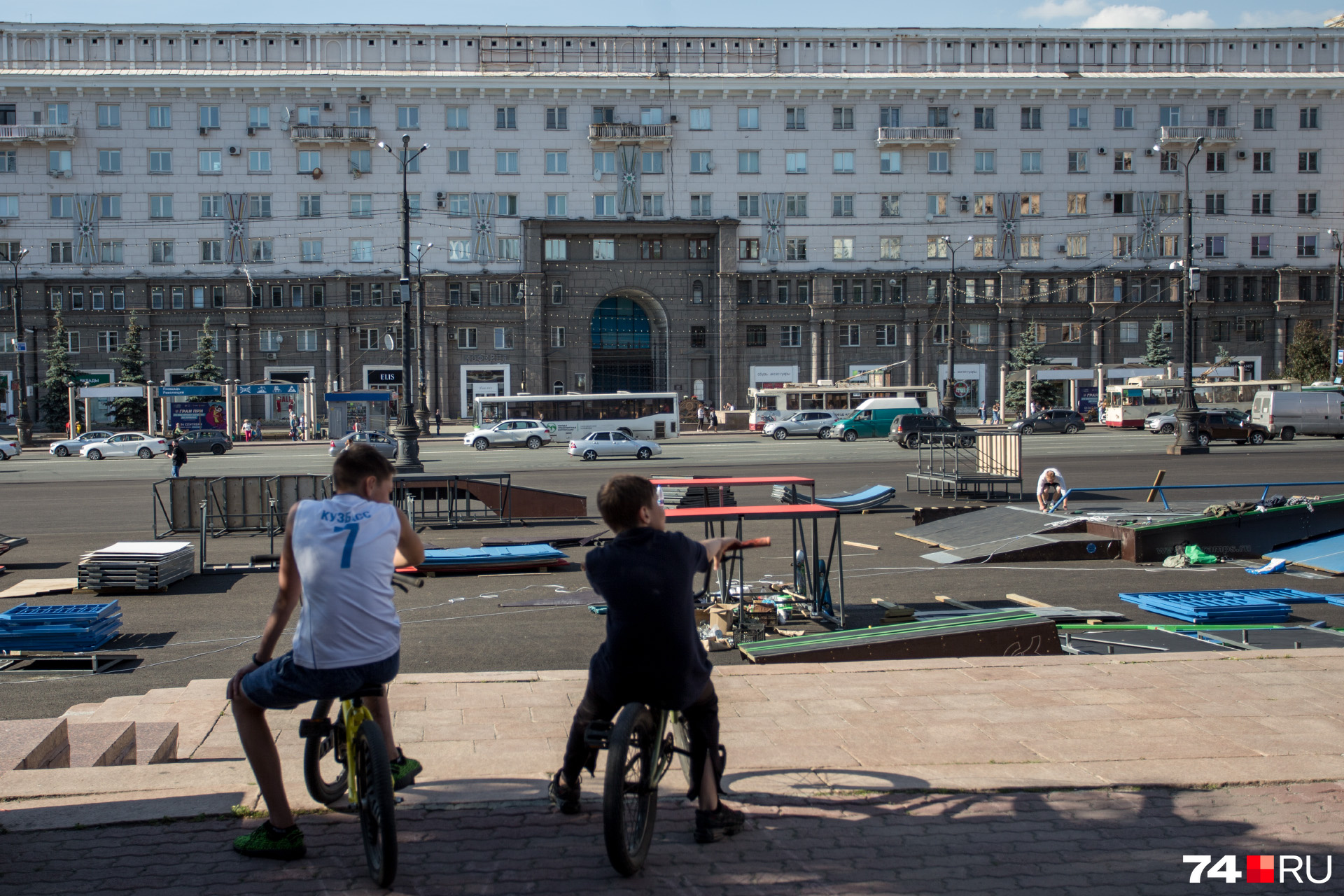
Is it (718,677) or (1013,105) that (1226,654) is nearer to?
(718,677)

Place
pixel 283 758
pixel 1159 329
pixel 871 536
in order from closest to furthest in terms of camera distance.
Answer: pixel 283 758, pixel 871 536, pixel 1159 329

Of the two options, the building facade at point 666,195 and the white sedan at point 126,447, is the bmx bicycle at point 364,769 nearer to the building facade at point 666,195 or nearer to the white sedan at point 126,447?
the white sedan at point 126,447

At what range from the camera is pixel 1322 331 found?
70.5 m

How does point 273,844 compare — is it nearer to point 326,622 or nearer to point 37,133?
point 326,622

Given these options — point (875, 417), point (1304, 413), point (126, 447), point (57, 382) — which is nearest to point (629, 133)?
point (875, 417)

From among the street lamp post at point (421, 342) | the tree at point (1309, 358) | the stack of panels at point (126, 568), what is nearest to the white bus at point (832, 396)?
the street lamp post at point (421, 342)

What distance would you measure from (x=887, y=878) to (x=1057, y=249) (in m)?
70.9

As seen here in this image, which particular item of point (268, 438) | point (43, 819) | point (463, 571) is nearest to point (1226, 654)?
point (43, 819)

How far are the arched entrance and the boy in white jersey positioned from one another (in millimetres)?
68512

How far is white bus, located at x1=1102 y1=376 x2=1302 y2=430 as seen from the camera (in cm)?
5784

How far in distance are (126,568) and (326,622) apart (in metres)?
10.3

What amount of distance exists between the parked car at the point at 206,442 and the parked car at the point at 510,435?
34.4 ft

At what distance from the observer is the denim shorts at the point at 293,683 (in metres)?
4.04

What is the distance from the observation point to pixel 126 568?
12.7 m
